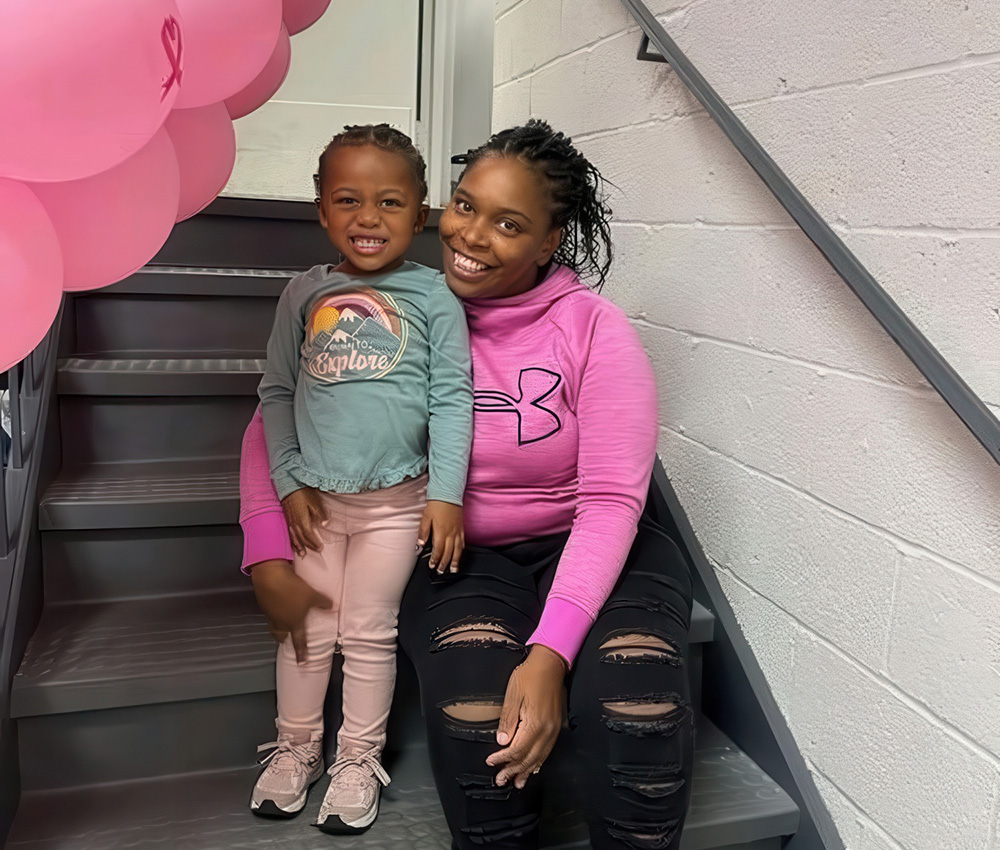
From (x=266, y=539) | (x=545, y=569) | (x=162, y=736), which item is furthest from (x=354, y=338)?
(x=162, y=736)

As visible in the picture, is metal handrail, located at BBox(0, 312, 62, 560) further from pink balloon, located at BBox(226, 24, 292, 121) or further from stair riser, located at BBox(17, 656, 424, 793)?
pink balloon, located at BBox(226, 24, 292, 121)

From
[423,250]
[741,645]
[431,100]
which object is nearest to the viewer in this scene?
[741,645]

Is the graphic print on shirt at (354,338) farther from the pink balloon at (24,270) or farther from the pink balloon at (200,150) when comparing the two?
the pink balloon at (24,270)

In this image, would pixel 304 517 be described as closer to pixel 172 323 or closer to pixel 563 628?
pixel 563 628

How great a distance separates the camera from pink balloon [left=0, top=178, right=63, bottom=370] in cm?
72

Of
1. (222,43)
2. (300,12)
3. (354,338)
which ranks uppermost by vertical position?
(300,12)

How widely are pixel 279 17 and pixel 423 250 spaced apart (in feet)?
3.29

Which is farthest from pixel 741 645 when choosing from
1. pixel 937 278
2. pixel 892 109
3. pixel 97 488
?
pixel 97 488

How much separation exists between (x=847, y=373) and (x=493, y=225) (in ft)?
1.63

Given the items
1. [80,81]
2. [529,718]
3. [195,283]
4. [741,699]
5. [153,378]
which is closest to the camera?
[80,81]

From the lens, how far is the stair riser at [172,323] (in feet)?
5.79

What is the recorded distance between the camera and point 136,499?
1418mm

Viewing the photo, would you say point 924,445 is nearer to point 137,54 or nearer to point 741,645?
point 741,645

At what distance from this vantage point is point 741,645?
1.40m
